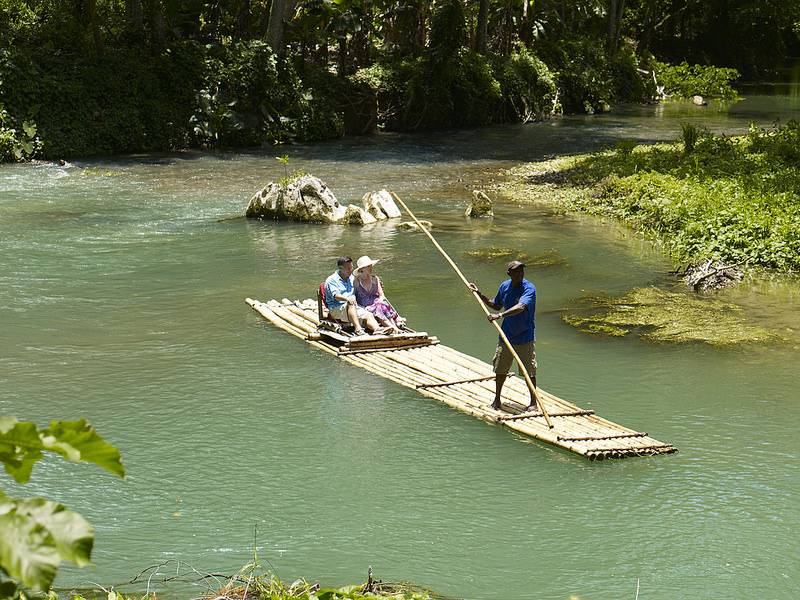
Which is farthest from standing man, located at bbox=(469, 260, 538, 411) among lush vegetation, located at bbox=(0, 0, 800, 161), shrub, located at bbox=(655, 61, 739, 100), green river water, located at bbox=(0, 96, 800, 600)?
shrub, located at bbox=(655, 61, 739, 100)

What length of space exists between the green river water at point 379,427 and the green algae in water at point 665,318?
267 mm

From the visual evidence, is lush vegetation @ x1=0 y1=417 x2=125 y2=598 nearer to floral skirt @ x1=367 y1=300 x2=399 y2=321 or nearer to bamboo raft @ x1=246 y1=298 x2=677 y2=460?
bamboo raft @ x1=246 y1=298 x2=677 y2=460

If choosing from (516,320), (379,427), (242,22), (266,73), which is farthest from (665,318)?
(242,22)

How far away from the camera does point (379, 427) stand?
8109 mm

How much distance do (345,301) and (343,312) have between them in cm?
13

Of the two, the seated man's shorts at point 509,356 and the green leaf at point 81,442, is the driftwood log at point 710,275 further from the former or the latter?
the green leaf at point 81,442

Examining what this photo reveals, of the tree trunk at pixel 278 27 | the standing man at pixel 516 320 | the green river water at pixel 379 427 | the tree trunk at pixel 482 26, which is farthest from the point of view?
the tree trunk at pixel 482 26

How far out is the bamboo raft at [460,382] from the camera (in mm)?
7371

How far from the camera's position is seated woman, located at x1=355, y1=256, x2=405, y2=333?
396 inches

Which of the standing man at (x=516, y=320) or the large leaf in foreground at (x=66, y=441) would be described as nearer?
the large leaf in foreground at (x=66, y=441)

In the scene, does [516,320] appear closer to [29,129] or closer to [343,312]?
[343,312]

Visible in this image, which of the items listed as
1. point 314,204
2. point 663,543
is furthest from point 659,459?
point 314,204

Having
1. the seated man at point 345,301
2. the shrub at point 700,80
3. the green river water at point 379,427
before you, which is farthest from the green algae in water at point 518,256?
the shrub at point 700,80

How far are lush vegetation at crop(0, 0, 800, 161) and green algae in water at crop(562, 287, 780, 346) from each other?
16.3 meters
